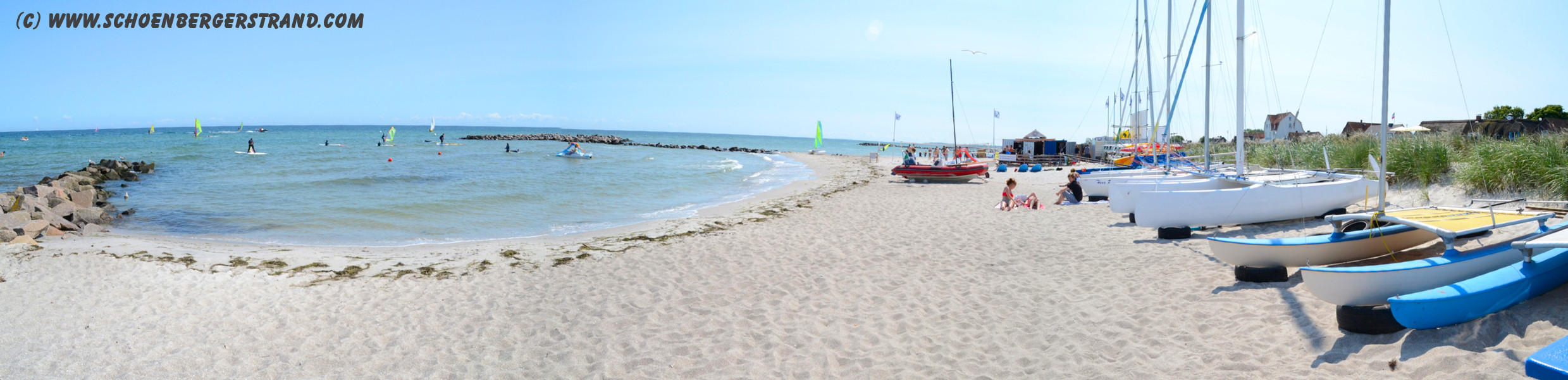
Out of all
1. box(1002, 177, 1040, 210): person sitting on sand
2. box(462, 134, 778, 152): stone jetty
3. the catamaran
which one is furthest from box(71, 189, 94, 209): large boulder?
box(462, 134, 778, 152): stone jetty

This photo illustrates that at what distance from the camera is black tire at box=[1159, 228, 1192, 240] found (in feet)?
27.4

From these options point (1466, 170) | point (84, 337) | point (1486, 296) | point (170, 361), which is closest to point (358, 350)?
point (170, 361)

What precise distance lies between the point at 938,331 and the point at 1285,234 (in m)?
5.65

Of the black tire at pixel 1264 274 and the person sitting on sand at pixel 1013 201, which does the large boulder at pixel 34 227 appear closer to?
the black tire at pixel 1264 274

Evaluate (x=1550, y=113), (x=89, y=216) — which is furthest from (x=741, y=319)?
(x=1550, y=113)

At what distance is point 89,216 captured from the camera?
1269 centimetres

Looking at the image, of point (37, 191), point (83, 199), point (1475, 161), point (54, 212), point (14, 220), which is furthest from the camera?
point (37, 191)

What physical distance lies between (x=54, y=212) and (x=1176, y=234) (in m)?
18.1

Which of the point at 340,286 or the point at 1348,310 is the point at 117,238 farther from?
the point at 1348,310

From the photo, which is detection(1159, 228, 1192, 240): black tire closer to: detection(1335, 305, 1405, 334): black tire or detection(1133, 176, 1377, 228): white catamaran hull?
detection(1133, 176, 1377, 228): white catamaran hull

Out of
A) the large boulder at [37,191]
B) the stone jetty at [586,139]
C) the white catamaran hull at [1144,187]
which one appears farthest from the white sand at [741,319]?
the stone jetty at [586,139]

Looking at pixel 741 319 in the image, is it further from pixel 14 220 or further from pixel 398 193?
pixel 398 193

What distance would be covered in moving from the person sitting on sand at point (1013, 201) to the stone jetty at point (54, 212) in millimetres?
15513

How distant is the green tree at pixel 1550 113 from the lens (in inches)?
1500
